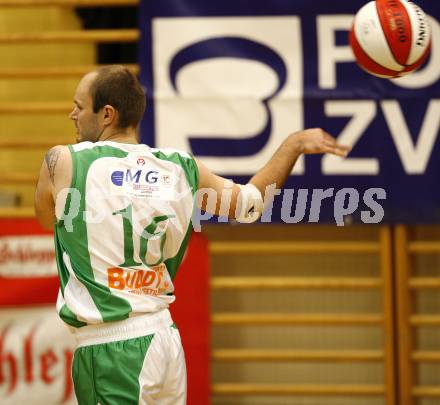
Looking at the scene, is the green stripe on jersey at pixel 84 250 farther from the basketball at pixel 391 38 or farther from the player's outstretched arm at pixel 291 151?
the basketball at pixel 391 38

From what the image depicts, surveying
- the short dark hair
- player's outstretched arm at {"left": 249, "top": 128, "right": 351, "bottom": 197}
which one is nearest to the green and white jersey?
the short dark hair

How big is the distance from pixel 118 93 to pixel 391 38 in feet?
3.95

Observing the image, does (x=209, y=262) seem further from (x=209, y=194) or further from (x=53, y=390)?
(x=209, y=194)

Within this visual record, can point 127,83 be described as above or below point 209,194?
above

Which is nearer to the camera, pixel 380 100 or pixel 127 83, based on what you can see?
pixel 127 83

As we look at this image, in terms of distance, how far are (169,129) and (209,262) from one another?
83 centimetres

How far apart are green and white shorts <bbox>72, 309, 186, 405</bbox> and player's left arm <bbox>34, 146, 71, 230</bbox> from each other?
0.42 m

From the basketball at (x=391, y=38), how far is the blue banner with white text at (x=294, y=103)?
1.20 m

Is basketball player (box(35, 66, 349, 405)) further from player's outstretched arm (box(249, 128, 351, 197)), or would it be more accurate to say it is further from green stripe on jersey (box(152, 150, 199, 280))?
player's outstretched arm (box(249, 128, 351, 197))

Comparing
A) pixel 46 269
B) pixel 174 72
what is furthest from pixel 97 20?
pixel 46 269

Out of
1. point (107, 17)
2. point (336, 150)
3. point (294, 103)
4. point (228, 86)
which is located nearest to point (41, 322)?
point (228, 86)

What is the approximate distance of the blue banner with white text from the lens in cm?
465

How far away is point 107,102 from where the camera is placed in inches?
110

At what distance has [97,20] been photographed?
18.7 feet
